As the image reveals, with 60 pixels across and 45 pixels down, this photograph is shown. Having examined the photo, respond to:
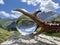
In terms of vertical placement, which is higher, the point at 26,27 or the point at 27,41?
the point at 26,27

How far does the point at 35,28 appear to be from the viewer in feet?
7.77

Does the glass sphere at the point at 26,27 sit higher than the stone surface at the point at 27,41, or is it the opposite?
the glass sphere at the point at 26,27

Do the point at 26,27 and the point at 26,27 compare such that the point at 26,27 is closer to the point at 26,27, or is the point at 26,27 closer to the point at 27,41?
the point at 26,27

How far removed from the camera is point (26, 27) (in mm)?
2383

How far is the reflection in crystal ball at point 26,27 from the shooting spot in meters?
2.33

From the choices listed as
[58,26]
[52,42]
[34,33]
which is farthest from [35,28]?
[58,26]

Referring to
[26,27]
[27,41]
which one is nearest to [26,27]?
[26,27]

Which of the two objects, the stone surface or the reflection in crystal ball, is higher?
the reflection in crystal ball

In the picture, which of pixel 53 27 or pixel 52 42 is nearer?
pixel 53 27

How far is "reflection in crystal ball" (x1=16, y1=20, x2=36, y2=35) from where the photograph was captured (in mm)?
2334

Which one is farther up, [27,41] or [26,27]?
[26,27]

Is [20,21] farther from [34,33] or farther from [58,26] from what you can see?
[58,26]

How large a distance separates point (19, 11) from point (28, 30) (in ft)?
1.19

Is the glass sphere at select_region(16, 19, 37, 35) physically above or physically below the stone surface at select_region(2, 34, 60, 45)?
above
